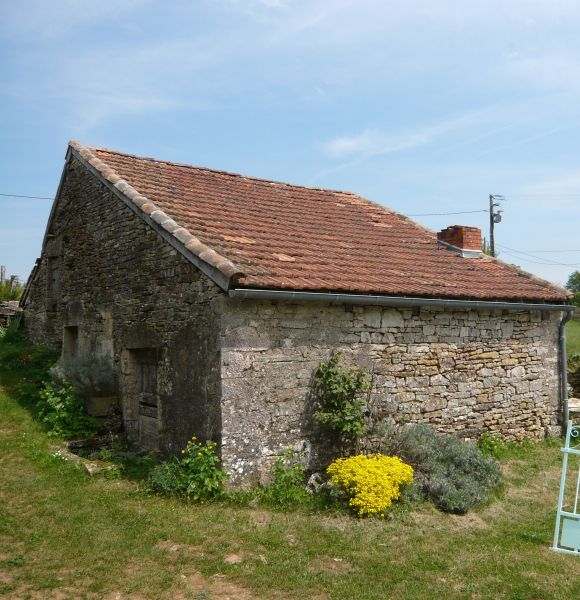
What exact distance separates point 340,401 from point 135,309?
140 inches

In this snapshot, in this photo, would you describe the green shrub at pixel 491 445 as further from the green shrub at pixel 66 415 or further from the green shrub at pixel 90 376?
the green shrub at pixel 66 415

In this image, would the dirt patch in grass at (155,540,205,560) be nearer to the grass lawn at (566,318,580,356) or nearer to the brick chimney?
the brick chimney

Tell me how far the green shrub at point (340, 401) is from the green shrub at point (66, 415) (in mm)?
3984

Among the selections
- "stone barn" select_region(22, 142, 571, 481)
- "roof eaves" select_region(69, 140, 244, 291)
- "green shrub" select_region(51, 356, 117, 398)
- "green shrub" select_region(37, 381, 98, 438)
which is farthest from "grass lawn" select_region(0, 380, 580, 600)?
"roof eaves" select_region(69, 140, 244, 291)

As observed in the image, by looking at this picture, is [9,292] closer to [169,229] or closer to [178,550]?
[169,229]

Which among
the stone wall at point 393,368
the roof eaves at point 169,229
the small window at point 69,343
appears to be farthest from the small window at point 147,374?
the small window at point 69,343

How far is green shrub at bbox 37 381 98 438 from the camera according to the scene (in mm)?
9234

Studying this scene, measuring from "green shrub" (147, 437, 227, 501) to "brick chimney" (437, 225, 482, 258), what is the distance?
6995mm

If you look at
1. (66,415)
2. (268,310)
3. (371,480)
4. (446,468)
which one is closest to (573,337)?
(446,468)

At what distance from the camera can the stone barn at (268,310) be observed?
726cm

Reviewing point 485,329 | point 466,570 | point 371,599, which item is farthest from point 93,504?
point 485,329

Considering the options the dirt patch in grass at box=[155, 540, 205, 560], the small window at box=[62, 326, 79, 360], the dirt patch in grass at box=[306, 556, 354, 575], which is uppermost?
the small window at box=[62, 326, 79, 360]

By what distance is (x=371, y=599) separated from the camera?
487 centimetres

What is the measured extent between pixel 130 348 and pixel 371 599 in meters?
5.69
